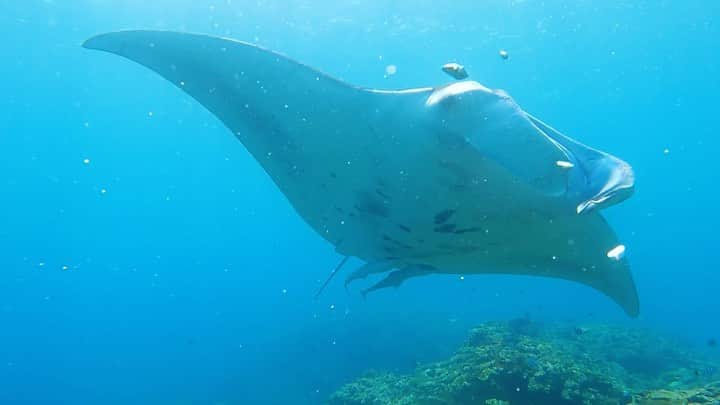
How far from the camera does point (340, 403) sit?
10555mm

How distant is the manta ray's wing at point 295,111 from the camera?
308 cm

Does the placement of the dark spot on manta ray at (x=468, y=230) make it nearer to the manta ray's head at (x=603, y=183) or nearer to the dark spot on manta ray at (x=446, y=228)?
the dark spot on manta ray at (x=446, y=228)

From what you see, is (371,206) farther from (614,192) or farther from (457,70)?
(457,70)

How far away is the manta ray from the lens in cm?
266

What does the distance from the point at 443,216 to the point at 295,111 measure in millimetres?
1331

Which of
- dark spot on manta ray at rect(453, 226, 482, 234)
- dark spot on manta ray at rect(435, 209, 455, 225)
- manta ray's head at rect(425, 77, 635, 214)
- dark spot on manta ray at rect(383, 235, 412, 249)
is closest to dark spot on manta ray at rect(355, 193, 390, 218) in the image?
dark spot on manta ray at rect(383, 235, 412, 249)

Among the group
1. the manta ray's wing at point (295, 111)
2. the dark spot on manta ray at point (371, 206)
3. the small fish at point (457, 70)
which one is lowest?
the dark spot on manta ray at point (371, 206)

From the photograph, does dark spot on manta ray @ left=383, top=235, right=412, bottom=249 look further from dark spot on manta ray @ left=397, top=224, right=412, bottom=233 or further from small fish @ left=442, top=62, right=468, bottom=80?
small fish @ left=442, top=62, right=468, bottom=80

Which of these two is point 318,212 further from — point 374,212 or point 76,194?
point 76,194

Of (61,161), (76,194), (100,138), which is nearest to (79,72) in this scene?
(100,138)

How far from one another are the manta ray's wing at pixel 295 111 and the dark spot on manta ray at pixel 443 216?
1.40 feet

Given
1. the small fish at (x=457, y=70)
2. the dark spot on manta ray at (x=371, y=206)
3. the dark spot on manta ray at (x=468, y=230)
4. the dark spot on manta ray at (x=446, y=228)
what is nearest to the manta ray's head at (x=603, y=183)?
the dark spot on manta ray at (x=468, y=230)

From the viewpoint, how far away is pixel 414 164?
308 cm

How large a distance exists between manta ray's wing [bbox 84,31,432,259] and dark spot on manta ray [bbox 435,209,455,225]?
43 centimetres
